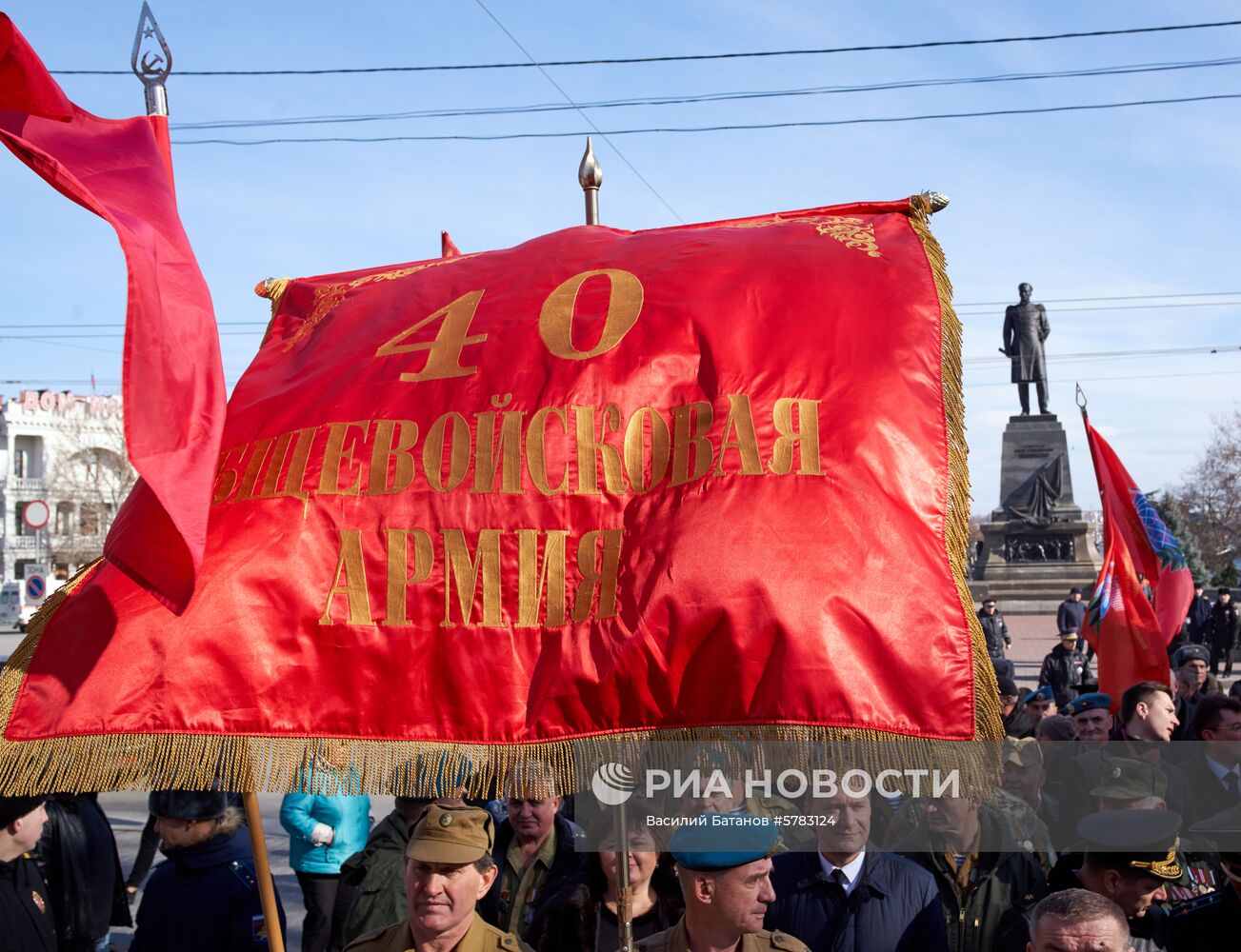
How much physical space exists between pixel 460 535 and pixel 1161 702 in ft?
13.0

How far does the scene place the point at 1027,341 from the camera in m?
28.1

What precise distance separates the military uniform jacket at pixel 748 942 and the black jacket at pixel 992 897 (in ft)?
3.55

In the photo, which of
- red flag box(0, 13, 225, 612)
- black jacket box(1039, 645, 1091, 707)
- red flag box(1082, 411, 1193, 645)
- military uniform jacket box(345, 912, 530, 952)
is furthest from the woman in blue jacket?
black jacket box(1039, 645, 1091, 707)

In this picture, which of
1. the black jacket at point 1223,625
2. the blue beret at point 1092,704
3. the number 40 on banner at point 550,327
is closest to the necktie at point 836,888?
the number 40 on banner at point 550,327

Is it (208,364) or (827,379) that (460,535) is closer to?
(208,364)

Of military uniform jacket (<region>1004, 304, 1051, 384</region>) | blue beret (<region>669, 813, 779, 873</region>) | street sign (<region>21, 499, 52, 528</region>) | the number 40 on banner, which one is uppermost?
military uniform jacket (<region>1004, 304, 1051, 384</region>)

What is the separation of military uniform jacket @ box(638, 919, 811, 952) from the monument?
24.6m

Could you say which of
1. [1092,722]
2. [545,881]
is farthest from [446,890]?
[1092,722]

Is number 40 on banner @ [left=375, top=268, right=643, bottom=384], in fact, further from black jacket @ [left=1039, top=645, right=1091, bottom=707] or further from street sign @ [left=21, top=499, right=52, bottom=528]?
street sign @ [left=21, top=499, right=52, bottom=528]

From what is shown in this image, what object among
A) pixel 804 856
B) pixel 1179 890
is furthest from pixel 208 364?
pixel 1179 890

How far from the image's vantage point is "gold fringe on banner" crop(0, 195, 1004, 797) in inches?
127

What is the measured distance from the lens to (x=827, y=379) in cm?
359

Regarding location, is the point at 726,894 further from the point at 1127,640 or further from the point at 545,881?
the point at 1127,640

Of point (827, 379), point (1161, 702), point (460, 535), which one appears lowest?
point (1161, 702)
